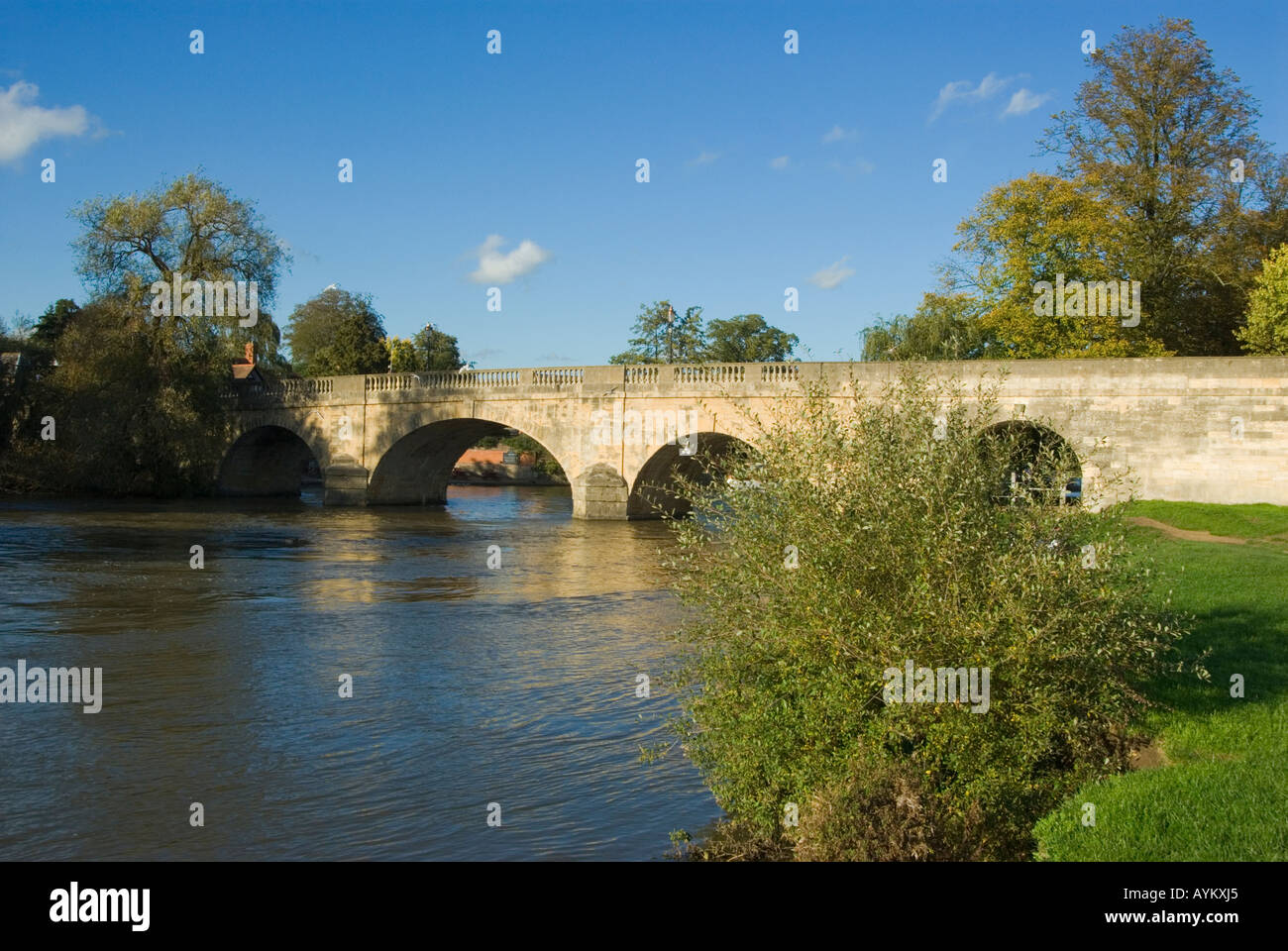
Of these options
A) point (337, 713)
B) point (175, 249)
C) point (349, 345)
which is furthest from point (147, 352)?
point (337, 713)

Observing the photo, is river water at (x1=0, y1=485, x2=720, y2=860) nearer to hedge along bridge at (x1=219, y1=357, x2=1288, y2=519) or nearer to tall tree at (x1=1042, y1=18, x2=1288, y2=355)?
hedge along bridge at (x1=219, y1=357, x2=1288, y2=519)

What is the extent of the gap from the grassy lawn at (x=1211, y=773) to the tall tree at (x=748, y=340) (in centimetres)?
6398

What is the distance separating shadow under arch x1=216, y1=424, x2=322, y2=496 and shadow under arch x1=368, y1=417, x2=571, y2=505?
5056 mm

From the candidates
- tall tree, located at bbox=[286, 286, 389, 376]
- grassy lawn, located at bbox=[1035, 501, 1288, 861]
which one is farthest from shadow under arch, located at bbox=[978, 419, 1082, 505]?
tall tree, located at bbox=[286, 286, 389, 376]

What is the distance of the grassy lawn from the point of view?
20.6 feet

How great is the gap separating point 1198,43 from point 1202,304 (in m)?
8.57

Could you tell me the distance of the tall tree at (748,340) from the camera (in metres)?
76.7

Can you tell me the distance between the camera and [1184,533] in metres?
24.6

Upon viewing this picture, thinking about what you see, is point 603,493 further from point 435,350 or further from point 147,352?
point 435,350

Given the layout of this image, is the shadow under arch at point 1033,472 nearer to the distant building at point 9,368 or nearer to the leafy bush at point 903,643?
the leafy bush at point 903,643

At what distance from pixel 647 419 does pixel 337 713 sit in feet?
83.9

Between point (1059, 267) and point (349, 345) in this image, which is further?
point (349, 345)

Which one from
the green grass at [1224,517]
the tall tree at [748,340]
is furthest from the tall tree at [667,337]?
the green grass at [1224,517]
